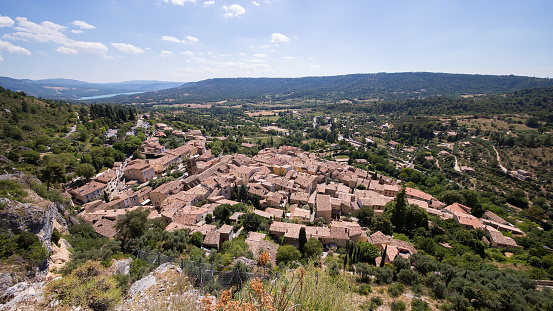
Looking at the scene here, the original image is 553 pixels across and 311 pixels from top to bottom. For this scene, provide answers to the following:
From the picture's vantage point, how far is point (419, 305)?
46.9 feet

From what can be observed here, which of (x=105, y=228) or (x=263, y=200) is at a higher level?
(x=105, y=228)

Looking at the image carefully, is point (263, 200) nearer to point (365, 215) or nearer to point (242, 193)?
point (242, 193)

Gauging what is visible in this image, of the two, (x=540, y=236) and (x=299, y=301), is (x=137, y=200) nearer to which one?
(x=299, y=301)

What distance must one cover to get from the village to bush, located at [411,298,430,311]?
775 cm

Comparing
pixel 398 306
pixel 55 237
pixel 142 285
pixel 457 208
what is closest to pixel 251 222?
pixel 142 285

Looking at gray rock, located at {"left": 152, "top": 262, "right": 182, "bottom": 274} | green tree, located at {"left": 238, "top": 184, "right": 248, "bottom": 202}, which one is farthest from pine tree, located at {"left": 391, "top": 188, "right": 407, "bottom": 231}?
gray rock, located at {"left": 152, "top": 262, "right": 182, "bottom": 274}

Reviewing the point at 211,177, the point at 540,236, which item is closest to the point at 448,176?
the point at 540,236

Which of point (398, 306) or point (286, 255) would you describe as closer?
point (398, 306)

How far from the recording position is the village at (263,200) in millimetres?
25516

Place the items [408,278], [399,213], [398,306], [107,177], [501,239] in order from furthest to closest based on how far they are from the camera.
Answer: [107,177] → [399,213] → [501,239] → [408,278] → [398,306]

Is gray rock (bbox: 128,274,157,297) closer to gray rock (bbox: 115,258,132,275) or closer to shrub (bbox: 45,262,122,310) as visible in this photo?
shrub (bbox: 45,262,122,310)

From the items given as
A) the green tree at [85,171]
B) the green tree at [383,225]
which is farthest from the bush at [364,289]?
the green tree at [85,171]

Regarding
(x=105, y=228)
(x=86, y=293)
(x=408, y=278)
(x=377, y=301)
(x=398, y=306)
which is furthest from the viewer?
(x=105, y=228)

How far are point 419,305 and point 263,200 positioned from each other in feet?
76.0
